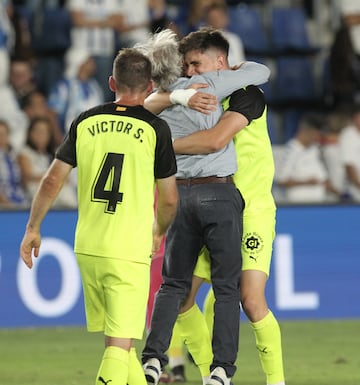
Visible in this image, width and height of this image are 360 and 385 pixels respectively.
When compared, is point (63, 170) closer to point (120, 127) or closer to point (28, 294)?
point (120, 127)

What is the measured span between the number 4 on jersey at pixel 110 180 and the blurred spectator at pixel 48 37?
762 cm

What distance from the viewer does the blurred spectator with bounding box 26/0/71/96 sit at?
46.8ft

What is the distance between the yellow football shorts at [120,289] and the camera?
21.5 ft

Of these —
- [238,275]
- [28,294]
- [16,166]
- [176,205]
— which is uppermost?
[176,205]

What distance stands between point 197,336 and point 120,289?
4.33 feet

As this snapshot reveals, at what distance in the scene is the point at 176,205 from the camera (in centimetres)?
682

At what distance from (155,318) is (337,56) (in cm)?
810

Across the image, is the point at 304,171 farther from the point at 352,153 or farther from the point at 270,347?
the point at 270,347

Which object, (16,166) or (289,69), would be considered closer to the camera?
(16,166)

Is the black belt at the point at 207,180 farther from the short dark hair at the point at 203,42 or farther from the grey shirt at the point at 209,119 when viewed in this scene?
the short dark hair at the point at 203,42

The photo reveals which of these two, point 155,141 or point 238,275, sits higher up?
point 155,141

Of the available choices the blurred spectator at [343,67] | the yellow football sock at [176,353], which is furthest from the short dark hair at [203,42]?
the blurred spectator at [343,67]

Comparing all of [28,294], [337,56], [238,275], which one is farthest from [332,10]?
[238,275]

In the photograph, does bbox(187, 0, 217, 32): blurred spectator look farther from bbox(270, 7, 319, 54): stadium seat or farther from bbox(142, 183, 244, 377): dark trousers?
bbox(142, 183, 244, 377): dark trousers
